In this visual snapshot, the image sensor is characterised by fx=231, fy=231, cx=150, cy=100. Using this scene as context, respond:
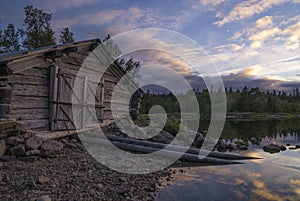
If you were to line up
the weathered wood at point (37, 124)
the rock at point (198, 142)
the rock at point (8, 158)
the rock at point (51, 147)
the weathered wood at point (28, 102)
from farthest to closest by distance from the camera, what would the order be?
the rock at point (198, 142) < the weathered wood at point (37, 124) < the weathered wood at point (28, 102) < the rock at point (51, 147) < the rock at point (8, 158)

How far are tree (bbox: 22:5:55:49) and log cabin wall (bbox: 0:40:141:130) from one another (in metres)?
17.9

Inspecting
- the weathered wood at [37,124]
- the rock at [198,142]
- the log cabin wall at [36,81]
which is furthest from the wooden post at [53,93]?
the rock at [198,142]

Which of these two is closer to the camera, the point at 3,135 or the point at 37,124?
the point at 3,135

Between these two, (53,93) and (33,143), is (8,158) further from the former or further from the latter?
(53,93)

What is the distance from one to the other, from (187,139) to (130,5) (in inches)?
354

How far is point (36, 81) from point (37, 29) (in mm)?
21421

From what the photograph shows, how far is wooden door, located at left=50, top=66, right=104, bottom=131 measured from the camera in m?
9.92

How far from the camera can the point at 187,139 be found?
14.5 metres

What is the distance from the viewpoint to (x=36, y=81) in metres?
9.33

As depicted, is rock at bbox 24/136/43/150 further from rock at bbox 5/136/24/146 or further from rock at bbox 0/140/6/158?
rock at bbox 0/140/6/158

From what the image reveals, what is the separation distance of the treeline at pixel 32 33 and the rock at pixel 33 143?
71.8ft

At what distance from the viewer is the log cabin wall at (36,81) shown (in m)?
8.02

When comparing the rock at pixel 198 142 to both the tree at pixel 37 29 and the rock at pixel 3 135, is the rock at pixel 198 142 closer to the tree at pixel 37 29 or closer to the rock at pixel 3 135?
the rock at pixel 3 135

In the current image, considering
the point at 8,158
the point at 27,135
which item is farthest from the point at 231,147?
the point at 8,158
